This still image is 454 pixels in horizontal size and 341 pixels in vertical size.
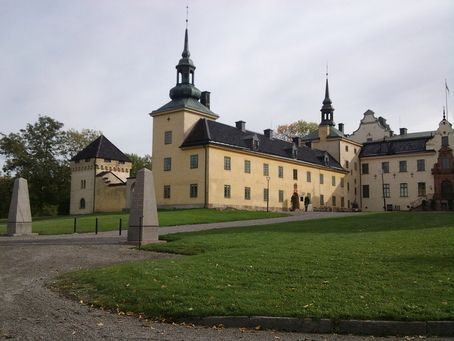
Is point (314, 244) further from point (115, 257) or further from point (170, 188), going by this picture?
point (170, 188)

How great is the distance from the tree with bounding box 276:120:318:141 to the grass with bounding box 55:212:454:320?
6383 cm

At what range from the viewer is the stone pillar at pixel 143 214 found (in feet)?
59.9

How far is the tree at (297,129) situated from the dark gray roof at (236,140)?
55.6 feet

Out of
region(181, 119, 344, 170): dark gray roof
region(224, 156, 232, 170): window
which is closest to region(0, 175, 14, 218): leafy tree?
region(181, 119, 344, 170): dark gray roof

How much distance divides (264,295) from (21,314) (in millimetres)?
4127

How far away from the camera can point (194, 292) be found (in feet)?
30.9

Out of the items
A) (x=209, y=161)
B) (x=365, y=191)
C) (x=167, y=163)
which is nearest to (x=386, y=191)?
A: (x=365, y=191)

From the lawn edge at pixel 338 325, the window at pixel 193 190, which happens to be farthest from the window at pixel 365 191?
the lawn edge at pixel 338 325

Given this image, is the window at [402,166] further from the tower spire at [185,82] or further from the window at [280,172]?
the tower spire at [185,82]

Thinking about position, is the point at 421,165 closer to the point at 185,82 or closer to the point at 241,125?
the point at 241,125

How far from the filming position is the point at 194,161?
4653 cm

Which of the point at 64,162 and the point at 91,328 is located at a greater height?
the point at 64,162

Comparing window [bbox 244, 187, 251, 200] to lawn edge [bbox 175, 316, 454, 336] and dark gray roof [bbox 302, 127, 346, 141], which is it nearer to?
dark gray roof [bbox 302, 127, 346, 141]

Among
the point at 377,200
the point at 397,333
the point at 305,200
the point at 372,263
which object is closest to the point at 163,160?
the point at 305,200
